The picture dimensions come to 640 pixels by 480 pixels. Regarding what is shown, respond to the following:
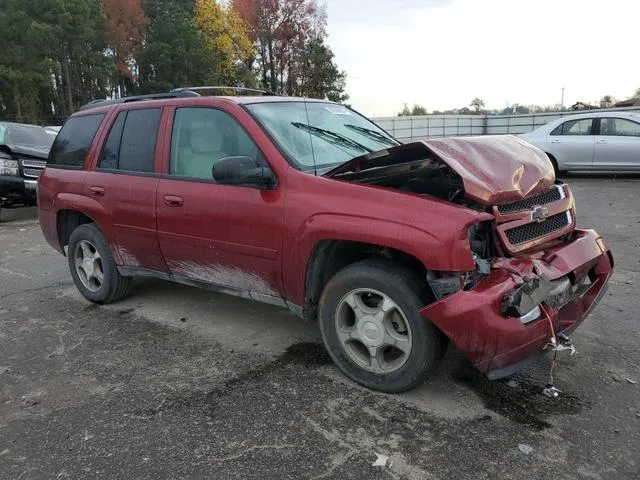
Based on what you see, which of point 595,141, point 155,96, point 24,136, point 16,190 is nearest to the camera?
point 155,96

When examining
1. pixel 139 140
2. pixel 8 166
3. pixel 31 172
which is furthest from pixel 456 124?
pixel 139 140

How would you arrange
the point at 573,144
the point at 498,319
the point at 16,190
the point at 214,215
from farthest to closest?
the point at 573,144 → the point at 16,190 → the point at 214,215 → the point at 498,319

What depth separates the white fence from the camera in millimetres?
26609

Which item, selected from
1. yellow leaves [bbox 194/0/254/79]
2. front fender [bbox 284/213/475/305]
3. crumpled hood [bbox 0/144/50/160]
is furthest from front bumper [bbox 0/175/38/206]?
yellow leaves [bbox 194/0/254/79]

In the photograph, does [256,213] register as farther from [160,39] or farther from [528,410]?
[160,39]

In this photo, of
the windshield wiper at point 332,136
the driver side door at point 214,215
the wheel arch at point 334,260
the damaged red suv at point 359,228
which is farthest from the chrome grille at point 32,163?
the wheel arch at point 334,260

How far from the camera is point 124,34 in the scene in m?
43.4

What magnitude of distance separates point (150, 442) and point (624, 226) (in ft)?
23.3

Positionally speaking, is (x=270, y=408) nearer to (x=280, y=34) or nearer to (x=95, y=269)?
(x=95, y=269)

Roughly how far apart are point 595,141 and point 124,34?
1621 inches

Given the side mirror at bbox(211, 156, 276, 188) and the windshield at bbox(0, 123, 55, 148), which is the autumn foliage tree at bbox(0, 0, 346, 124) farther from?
the side mirror at bbox(211, 156, 276, 188)

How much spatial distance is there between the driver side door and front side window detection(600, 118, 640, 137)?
34.2 ft

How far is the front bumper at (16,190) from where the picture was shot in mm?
9578

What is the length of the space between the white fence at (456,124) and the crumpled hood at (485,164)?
23.5m
